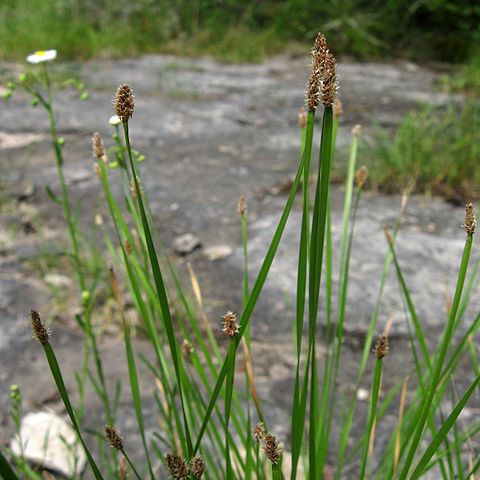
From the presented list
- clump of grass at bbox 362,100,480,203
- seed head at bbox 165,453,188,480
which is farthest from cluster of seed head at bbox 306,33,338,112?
clump of grass at bbox 362,100,480,203

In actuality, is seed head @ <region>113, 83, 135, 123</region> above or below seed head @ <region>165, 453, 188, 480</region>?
above

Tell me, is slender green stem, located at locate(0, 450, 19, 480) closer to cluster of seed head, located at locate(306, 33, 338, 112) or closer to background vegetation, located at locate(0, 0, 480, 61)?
cluster of seed head, located at locate(306, 33, 338, 112)

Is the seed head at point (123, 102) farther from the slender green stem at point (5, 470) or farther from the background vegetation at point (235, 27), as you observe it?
the background vegetation at point (235, 27)

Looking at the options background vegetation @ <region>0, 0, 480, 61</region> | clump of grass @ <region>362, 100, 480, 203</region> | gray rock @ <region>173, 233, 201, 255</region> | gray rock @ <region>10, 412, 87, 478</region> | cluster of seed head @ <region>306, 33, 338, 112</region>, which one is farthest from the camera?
background vegetation @ <region>0, 0, 480, 61</region>

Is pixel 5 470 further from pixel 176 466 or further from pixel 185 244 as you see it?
pixel 185 244

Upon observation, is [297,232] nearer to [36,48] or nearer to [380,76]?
[380,76]

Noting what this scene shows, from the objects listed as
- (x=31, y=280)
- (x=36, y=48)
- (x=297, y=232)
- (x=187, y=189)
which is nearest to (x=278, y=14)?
(x=36, y=48)
